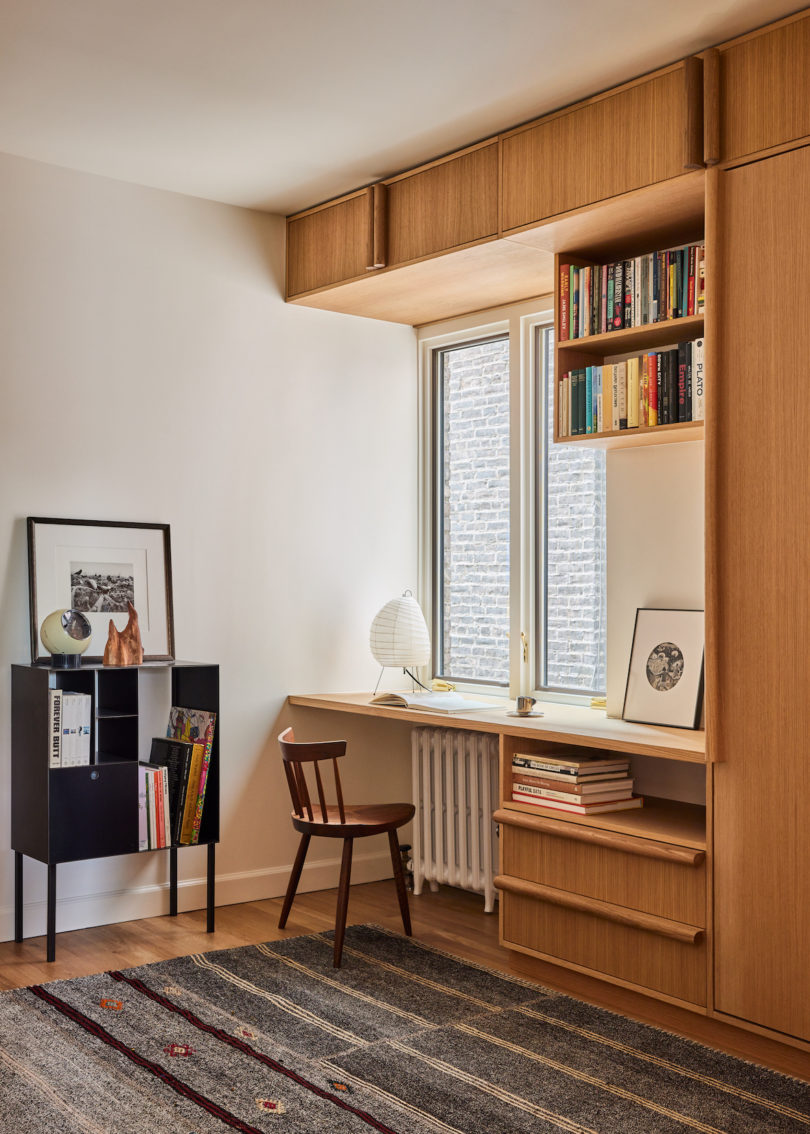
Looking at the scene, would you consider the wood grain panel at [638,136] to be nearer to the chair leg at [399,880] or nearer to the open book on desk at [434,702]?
the open book on desk at [434,702]

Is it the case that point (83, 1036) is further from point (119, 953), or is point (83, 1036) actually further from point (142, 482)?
point (142, 482)

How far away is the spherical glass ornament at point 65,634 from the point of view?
3.70 meters

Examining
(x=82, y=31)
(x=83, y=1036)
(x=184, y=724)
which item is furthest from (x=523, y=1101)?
(x=82, y=31)

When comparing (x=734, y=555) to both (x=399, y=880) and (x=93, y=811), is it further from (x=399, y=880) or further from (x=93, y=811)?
(x=93, y=811)

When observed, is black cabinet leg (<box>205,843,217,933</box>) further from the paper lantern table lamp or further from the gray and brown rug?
the paper lantern table lamp

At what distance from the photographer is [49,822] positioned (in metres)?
3.57

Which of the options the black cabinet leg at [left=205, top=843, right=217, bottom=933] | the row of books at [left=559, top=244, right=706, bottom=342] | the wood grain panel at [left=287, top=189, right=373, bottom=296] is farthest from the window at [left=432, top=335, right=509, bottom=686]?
the black cabinet leg at [left=205, top=843, right=217, bottom=933]

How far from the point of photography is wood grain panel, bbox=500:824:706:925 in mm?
3104

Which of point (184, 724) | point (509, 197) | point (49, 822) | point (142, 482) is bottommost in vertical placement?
point (49, 822)

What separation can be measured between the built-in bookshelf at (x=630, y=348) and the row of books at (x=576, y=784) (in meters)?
1.05

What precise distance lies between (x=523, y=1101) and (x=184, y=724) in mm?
1943

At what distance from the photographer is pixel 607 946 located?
131 inches

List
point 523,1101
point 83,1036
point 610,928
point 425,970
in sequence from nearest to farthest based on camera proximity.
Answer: point 523,1101
point 83,1036
point 610,928
point 425,970

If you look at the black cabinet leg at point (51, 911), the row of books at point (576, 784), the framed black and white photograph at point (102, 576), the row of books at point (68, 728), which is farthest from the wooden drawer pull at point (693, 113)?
the black cabinet leg at point (51, 911)
